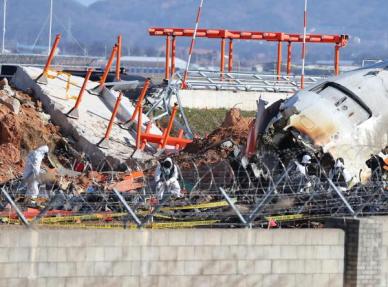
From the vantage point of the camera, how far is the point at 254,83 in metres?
50.9

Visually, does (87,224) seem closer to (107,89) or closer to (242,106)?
(107,89)

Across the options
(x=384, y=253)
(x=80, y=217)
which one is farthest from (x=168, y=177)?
(x=384, y=253)

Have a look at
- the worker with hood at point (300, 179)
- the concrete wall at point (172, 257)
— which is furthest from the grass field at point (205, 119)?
the concrete wall at point (172, 257)

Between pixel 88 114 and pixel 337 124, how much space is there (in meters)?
12.7

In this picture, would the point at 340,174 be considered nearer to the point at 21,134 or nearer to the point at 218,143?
the point at 218,143

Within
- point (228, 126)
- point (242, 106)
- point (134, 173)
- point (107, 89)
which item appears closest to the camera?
point (134, 173)

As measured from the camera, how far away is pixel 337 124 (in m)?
29.5

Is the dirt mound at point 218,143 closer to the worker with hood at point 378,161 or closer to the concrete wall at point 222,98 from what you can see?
the worker with hood at point 378,161

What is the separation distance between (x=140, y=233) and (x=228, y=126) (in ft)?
61.2

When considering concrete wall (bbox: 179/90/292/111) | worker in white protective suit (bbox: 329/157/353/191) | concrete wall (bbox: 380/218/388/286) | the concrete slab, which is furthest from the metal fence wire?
concrete wall (bbox: 179/90/292/111)

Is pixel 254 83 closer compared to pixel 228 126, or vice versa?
pixel 228 126

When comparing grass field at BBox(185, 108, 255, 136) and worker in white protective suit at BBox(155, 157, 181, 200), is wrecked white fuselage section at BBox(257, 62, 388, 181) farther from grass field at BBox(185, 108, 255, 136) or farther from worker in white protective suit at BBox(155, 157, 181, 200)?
grass field at BBox(185, 108, 255, 136)

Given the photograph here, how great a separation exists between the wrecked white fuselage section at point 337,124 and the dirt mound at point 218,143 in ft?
9.42

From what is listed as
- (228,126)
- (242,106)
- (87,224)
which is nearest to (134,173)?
(228,126)
